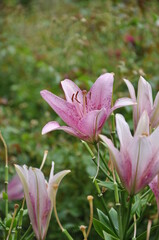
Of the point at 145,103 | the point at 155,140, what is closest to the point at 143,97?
the point at 145,103

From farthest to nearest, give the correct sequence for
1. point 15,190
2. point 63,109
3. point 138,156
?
point 15,190 < point 63,109 < point 138,156

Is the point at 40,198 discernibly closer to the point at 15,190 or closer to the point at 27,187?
the point at 27,187

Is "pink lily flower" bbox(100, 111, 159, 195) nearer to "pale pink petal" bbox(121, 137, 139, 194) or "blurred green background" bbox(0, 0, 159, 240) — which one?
"pale pink petal" bbox(121, 137, 139, 194)

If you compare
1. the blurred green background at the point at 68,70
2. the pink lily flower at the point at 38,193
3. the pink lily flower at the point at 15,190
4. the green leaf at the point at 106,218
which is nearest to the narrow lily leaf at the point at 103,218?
the green leaf at the point at 106,218

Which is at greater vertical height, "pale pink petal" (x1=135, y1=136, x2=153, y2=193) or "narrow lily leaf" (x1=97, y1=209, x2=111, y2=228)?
"pale pink petal" (x1=135, y1=136, x2=153, y2=193)

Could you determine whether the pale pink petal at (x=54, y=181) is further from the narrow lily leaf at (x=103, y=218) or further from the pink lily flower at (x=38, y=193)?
the narrow lily leaf at (x=103, y=218)

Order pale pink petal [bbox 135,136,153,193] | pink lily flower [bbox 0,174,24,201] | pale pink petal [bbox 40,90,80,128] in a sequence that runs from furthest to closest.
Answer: pink lily flower [bbox 0,174,24,201], pale pink petal [bbox 40,90,80,128], pale pink petal [bbox 135,136,153,193]

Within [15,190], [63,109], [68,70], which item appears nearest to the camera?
[63,109]

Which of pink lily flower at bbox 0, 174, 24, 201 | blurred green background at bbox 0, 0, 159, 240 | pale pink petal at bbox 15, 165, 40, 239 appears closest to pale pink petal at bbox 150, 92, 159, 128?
pale pink petal at bbox 15, 165, 40, 239

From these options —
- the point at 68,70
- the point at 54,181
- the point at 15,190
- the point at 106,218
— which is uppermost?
the point at 54,181
